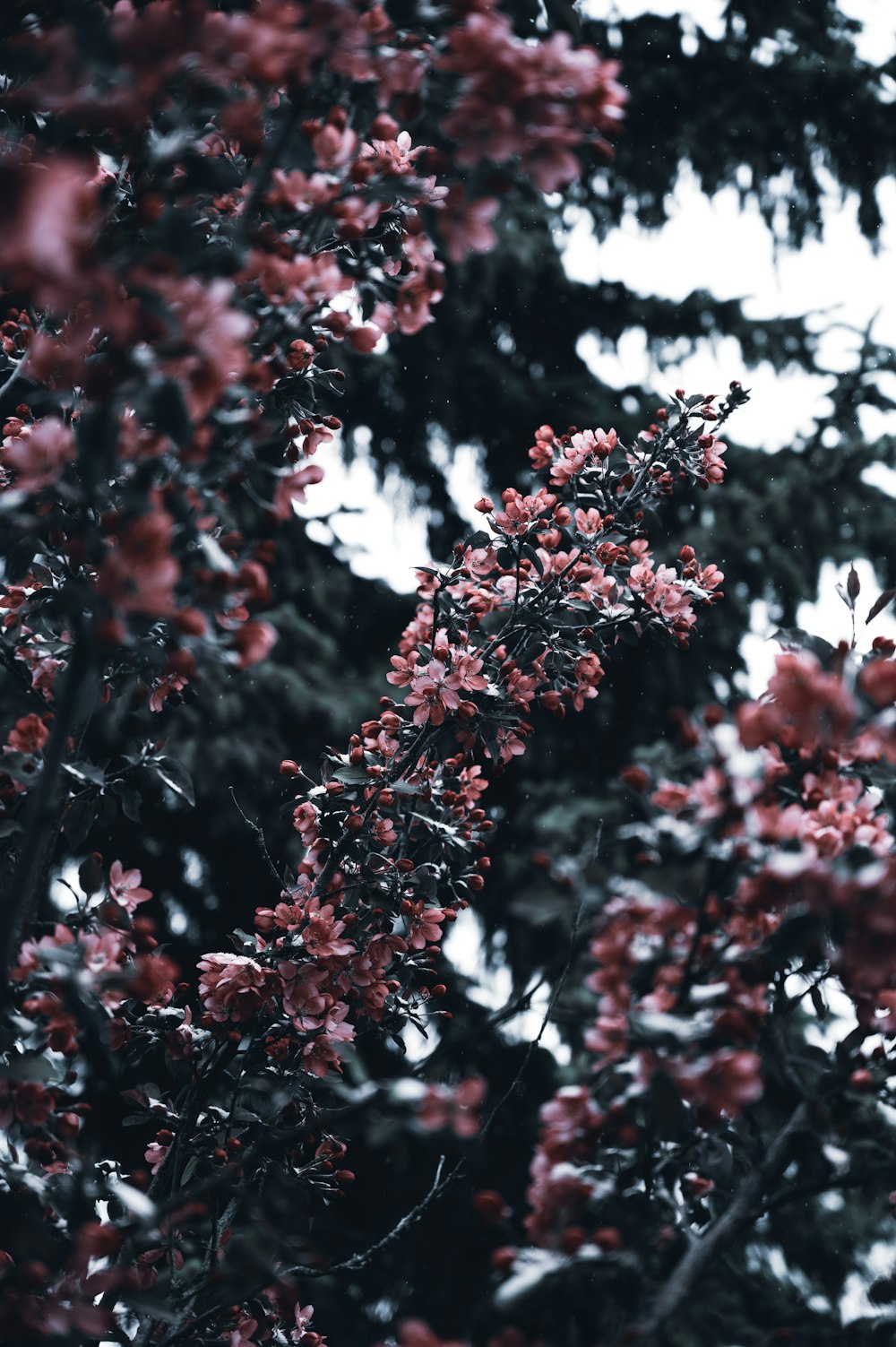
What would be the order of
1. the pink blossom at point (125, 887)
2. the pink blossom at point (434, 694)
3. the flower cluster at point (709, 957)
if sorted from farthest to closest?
the pink blossom at point (434, 694) < the pink blossom at point (125, 887) < the flower cluster at point (709, 957)

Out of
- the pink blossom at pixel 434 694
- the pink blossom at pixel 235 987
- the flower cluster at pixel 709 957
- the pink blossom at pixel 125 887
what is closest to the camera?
the flower cluster at pixel 709 957

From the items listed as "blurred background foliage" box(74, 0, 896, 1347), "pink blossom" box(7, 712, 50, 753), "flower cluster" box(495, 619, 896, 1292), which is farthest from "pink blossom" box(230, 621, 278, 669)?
"blurred background foliage" box(74, 0, 896, 1347)

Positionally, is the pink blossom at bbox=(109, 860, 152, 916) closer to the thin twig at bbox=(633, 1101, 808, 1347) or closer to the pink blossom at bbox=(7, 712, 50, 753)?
the pink blossom at bbox=(7, 712, 50, 753)

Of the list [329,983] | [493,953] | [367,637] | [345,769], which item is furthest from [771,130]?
[329,983]

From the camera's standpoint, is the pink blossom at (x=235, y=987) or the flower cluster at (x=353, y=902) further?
the pink blossom at (x=235, y=987)

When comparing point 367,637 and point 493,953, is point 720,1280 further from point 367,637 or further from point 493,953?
point 367,637

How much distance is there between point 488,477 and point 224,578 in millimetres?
4154

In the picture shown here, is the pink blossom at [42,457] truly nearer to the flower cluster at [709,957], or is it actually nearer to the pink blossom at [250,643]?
the pink blossom at [250,643]

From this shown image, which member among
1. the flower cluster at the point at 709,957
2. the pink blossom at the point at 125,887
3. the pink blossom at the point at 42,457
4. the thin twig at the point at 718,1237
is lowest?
the thin twig at the point at 718,1237

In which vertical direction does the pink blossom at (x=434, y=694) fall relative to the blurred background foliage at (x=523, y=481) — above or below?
below

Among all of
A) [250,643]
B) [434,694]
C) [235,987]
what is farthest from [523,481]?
[250,643]

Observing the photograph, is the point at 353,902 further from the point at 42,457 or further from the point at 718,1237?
the point at 42,457

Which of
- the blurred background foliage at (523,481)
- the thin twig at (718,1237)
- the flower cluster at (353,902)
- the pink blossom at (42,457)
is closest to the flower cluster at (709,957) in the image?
the thin twig at (718,1237)

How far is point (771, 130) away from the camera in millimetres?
4547
